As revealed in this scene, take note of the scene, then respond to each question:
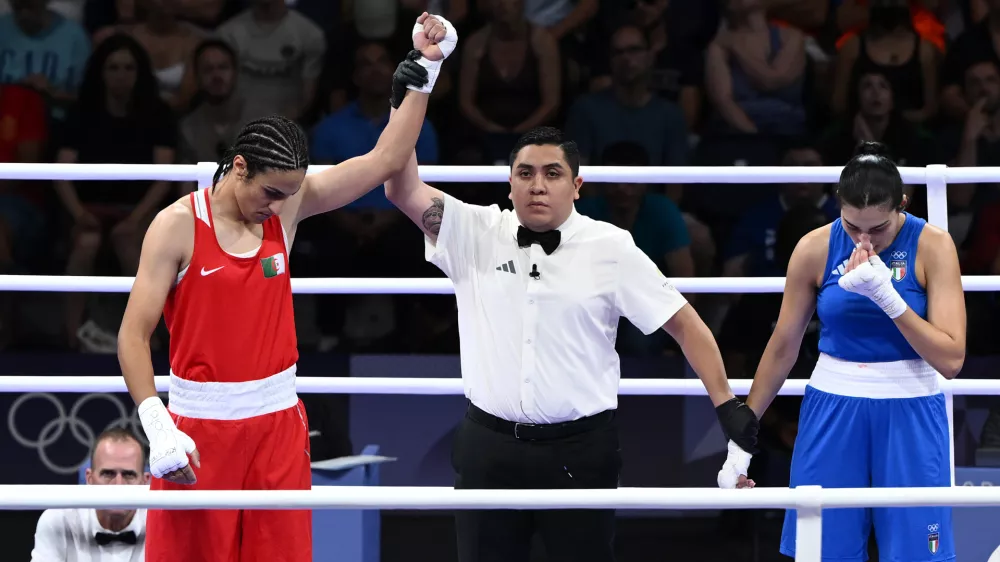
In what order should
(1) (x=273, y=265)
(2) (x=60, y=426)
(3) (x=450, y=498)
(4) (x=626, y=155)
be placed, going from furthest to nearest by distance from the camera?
1. (4) (x=626, y=155)
2. (2) (x=60, y=426)
3. (1) (x=273, y=265)
4. (3) (x=450, y=498)

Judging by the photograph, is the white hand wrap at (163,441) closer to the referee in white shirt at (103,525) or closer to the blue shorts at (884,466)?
the referee in white shirt at (103,525)

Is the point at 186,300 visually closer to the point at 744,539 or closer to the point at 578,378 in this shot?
the point at 578,378

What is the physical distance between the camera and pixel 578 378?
2.67 meters

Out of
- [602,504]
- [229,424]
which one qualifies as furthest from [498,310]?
[602,504]

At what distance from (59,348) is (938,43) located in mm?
3715

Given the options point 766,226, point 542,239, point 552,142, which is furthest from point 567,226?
point 766,226

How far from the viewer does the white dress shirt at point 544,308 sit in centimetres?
266

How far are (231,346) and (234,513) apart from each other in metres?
0.32

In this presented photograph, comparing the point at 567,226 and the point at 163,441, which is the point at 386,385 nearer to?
the point at 567,226

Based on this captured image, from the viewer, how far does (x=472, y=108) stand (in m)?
5.16

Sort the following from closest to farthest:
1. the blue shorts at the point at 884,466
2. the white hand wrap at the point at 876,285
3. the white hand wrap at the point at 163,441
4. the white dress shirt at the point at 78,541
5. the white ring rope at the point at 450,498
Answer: the white ring rope at the point at 450,498 → the white hand wrap at the point at 163,441 → the white hand wrap at the point at 876,285 → the blue shorts at the point at 884,466 → the white dress shirt at the point at 78,541

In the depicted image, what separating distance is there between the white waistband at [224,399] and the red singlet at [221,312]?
0.01 metres

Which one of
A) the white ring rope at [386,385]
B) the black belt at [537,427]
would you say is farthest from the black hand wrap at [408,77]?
the white ring rope at [386,385]

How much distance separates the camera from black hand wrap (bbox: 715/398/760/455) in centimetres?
269
